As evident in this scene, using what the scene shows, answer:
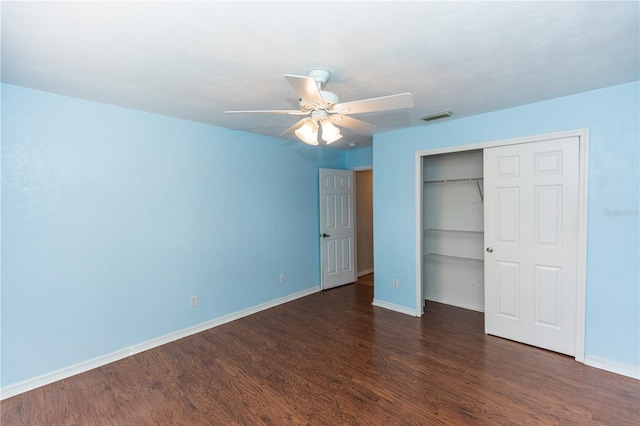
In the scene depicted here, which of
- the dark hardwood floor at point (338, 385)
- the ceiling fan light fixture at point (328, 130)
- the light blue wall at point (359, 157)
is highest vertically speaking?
the light blue wall at point (359, 157)

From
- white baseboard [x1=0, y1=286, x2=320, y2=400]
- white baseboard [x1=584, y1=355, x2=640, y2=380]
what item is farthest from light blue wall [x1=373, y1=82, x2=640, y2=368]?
white baseboard [x1=0, y1=286, x2=320, y2=400]

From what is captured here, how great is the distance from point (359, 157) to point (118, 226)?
12.3 ft

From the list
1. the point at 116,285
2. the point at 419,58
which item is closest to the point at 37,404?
the point at 116,285

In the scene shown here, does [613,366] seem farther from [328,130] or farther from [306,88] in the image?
[306,88]

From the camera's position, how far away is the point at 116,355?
9.39ft

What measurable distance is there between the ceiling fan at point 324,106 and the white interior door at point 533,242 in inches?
71.6

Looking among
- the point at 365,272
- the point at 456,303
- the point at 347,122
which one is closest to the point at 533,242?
the point at 456,303

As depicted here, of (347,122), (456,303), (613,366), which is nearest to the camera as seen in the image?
(347,122)

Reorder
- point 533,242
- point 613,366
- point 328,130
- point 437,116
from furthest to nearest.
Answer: point 437,116, point 533,242, point 613,366, point 328,130

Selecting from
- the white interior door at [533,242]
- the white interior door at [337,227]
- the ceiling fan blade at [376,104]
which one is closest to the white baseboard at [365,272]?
the white interior door at [337,227]

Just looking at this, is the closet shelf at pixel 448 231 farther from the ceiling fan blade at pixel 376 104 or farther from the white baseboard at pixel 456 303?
the ceiling fan blade at pixel 376 104

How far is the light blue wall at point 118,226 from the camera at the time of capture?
2.39m

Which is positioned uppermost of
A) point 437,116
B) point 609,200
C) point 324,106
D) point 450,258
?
point 437,116

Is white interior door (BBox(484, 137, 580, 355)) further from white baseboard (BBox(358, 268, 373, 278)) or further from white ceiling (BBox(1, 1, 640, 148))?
white baseboard (BBox(358, 268, 373, 278))
